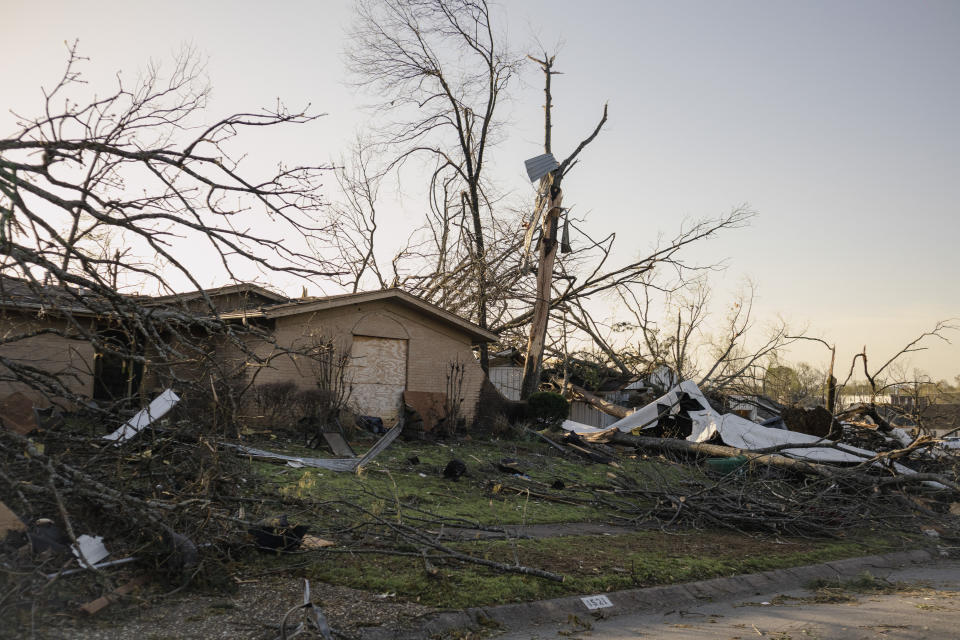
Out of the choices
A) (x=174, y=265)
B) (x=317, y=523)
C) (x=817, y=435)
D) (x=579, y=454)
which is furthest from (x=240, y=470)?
(x=817, y=435)

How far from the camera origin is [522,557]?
6984mm

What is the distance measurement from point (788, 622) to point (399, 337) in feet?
47.7

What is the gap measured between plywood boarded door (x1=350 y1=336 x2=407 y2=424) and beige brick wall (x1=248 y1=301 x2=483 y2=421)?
0.19 metres

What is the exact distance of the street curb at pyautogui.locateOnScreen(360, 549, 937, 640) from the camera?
5.10 m

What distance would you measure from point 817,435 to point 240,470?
44.4ft

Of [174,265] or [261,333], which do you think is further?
[261,333]

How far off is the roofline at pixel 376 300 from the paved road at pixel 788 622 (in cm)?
1139

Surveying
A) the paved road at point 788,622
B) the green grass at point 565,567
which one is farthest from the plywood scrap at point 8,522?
the paved road at point 788,622

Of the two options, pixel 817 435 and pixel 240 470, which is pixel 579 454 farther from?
pixel 240 470

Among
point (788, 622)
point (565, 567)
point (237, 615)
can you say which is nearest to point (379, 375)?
point (565, 567)

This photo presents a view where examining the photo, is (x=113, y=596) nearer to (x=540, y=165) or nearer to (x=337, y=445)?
(x=337, y=445)

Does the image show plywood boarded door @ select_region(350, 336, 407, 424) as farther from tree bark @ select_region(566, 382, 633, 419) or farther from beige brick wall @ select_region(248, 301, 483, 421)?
tree bark @ select_region(566, 382, 633, 419)

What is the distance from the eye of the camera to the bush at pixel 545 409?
2052 cm

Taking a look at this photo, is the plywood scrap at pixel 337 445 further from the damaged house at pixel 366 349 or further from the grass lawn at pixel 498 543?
the damaged house at pixel 366 349
